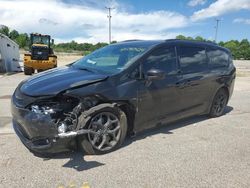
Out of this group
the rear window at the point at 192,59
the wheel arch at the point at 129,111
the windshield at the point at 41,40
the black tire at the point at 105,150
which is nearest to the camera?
the black tire at the point at 105,150

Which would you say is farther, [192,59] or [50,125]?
[192,59]

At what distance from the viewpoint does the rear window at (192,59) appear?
17.3ft

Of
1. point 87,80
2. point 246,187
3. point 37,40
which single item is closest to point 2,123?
point 87,80

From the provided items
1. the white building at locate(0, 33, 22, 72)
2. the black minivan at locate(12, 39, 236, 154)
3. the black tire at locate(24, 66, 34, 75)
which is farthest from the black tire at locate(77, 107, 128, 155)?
the white building at locate(0, 33, 22, 72)

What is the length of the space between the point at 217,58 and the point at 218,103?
1.03m

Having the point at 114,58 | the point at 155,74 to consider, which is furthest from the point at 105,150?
the point at 114,58

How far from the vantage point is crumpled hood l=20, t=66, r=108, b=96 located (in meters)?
3.87

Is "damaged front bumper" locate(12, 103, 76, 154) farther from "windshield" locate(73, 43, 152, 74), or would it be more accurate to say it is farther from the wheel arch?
"windshield" locate(73, 43, 152, 74)

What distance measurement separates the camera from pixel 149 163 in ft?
12.8

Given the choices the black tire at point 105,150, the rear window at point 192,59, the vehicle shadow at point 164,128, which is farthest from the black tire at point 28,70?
the black tire at point 105,150

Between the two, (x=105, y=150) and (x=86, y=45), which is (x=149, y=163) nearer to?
(x=105, y=150)

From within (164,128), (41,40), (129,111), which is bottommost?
(164,128)

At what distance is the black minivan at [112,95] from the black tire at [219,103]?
384 millimetres

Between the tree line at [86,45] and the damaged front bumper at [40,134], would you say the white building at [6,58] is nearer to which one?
the tree line at [86,45]
